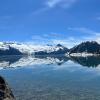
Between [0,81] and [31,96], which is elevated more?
[0,81]

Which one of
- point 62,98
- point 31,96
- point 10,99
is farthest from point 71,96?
point 10,99

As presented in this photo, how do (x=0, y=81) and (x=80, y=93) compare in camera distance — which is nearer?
(x=0, y=81)

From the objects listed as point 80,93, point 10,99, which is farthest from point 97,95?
point 10,99

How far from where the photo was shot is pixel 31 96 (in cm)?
4769

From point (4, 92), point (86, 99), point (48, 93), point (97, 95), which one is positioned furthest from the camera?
point (48, 93)

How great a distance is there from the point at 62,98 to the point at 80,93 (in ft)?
17.9

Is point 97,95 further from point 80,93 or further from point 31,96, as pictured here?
point 31,96

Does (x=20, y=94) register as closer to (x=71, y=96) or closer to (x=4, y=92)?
(x=71, y=96)

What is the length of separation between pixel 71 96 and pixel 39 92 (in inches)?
270

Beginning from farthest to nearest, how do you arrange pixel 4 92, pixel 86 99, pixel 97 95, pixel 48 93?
pixel 48 93, pixel 97 95, pixel 86 99, pixel 4 92

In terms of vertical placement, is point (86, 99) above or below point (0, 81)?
below

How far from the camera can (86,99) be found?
44.1 metres

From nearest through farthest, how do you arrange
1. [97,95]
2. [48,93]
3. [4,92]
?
1. [4,92]
2. [97,95]
3. [48,93]

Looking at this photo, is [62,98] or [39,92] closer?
[62,98]
